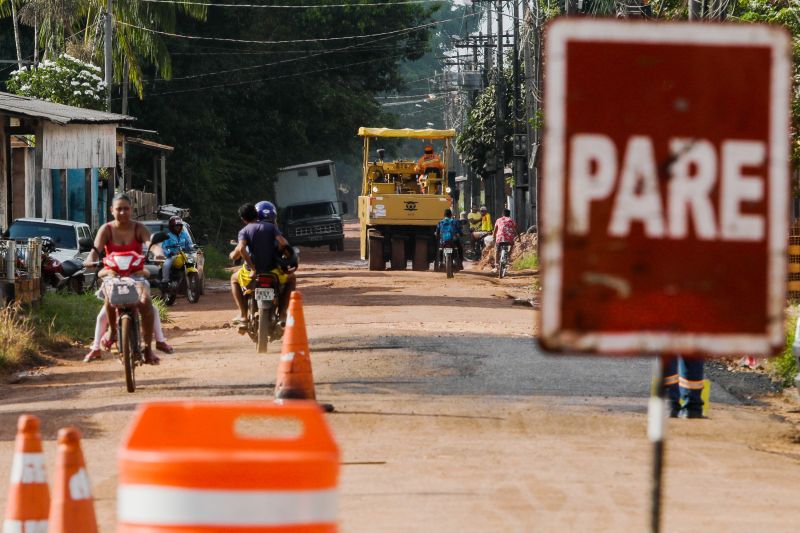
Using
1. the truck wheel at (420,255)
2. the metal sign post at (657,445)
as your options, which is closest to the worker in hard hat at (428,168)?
the truck wheel at (420,255)

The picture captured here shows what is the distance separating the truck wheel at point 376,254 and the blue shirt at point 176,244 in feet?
36.4

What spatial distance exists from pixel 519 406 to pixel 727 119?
27.5 feet

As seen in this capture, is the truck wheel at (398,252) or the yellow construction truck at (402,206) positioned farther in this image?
the truck wheel at (398,252)

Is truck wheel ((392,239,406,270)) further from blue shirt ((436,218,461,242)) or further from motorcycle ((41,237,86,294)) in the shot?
motorcycle ((41,237,86,294))

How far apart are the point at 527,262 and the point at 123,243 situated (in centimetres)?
2780

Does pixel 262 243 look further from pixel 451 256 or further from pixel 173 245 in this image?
pixel 451 256

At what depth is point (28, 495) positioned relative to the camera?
6.25 m

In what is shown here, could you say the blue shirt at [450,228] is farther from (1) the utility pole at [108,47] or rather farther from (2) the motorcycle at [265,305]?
(2) the motorcycle at [265,305]

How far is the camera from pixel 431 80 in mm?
113062

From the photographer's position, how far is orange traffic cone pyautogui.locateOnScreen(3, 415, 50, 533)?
20.2 feet

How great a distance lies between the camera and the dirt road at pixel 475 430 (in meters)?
8.01

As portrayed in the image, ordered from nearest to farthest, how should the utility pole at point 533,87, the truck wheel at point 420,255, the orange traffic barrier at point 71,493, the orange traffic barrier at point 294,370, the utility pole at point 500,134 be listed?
the orange traffic barrier at point 71,493 → the orange traffic barrier at point 294,370 → the truck wheel at point 420,255 → the utility pole at point 533,87 → the utility pole at point 500,134

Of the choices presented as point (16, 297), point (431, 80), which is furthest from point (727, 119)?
point (431, 80)

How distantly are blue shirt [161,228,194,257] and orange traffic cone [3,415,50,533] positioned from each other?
64.2ft
